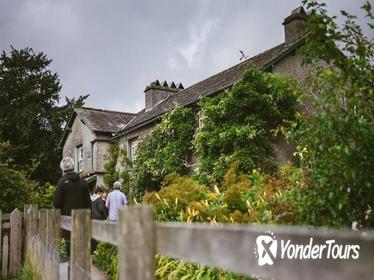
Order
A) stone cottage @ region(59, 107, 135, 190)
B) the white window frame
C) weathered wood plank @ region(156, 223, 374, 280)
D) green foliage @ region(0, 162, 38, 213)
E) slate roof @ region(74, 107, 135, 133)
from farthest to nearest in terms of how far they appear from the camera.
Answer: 1. the white window frame
2. slate roof @ region(74, 107, 135, 133)
3. stone cottage @ region(59, 107, 135, 190)
4. green foliage @ region(0, 162, 38, 213)
5. weathered wood plank @ region(156, 223, 374, 280)

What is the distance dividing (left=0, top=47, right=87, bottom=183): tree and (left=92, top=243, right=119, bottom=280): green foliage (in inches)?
1074

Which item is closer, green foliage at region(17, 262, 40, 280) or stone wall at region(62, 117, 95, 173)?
green foliage at region(17, 262, 40, 280)

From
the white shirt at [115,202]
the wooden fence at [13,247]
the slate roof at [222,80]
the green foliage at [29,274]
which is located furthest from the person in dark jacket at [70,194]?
the slate roof at [222,80]

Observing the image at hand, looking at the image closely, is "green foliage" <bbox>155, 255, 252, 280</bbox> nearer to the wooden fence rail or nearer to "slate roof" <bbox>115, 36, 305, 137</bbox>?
the wooden fence rail

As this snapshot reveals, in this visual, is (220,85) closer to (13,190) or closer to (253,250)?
(13,190)

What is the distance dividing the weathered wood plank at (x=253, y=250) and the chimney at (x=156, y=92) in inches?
999

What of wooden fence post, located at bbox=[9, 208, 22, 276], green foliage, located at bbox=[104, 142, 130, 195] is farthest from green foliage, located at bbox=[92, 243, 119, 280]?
green foliage, located at bbox=[104, 142, 130, 195]

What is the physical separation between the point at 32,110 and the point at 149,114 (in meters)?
13.8

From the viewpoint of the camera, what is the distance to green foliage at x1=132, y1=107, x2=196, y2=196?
65.1ft

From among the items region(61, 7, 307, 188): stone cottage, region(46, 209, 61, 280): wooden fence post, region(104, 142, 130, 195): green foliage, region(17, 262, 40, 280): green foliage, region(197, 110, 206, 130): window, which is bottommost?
region(17, 262, 40, 280): green foliage

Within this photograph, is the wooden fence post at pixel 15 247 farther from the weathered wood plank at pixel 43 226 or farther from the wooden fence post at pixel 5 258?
the weathered wood plank at pixel 43 226

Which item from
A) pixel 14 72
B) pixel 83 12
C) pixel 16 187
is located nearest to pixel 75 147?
pixel 83 12

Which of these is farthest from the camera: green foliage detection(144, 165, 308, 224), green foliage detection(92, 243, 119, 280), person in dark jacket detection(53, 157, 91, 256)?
person in dark jacket detection(53, 157, 91, 256)

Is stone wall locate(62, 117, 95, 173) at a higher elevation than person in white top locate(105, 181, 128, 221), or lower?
higher
